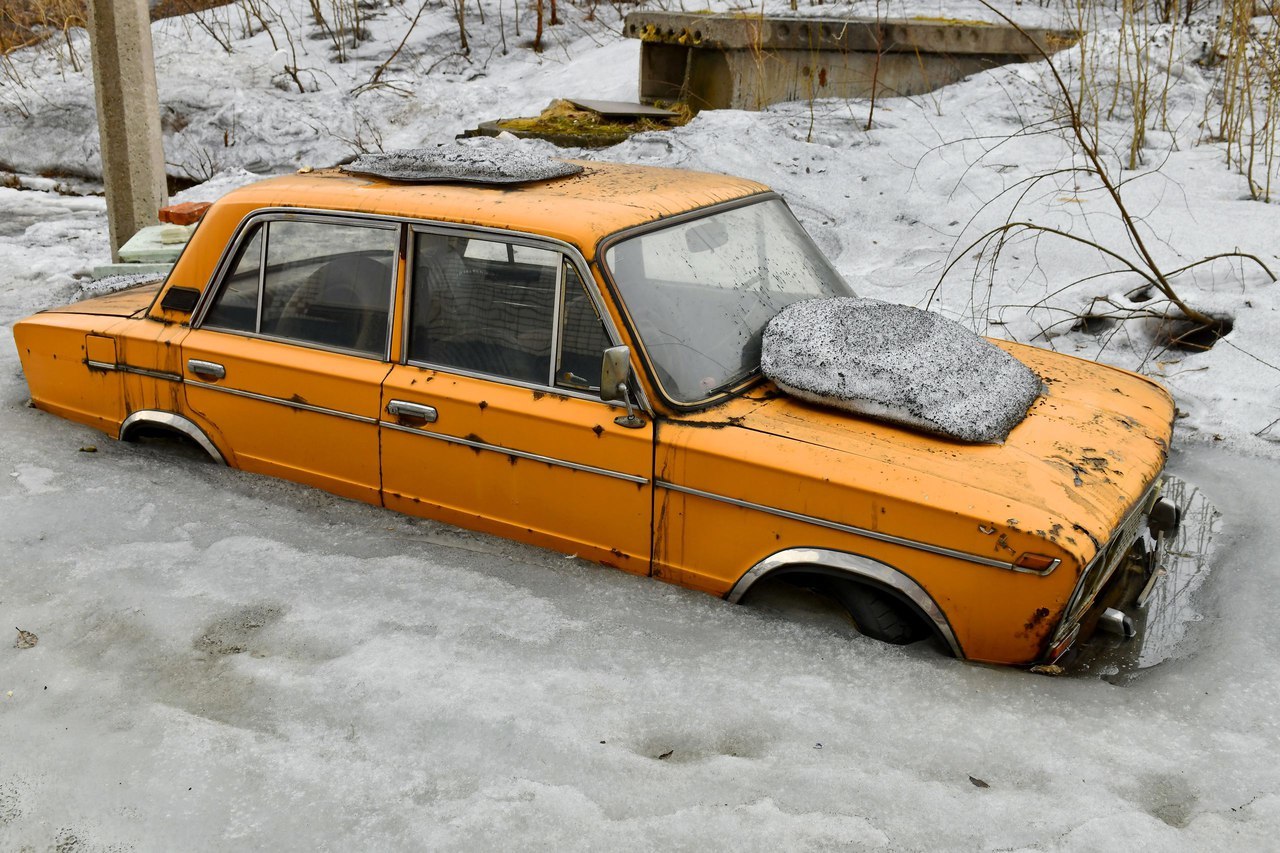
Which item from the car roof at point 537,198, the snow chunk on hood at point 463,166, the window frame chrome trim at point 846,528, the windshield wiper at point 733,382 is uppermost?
the snow chunk on hood at point 463,166

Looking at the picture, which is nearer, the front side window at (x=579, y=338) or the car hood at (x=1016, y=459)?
the car hood at (x=1016, y=459)

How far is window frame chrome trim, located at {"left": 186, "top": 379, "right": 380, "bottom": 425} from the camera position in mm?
3859

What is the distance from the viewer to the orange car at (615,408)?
304 centimetres

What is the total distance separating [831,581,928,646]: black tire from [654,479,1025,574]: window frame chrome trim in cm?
25

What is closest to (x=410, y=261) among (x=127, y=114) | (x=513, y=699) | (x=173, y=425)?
(x=173, y=425)

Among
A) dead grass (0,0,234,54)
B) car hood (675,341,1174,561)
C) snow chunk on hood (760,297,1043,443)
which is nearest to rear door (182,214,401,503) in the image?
car hood (675,341,1174,561)

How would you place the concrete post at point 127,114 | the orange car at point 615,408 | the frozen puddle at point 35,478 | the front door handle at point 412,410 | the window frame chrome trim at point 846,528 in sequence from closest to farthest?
1. the window frame chrome trim at point 846,528
2. the orange car at point 615,408
3. the front door handle at point 412,410
4. the frozen puddle at point 35,478
5. the concrete post at point 127,114

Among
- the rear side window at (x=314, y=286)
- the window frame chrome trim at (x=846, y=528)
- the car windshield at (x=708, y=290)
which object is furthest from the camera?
the rear side window at (x=314, y=286)

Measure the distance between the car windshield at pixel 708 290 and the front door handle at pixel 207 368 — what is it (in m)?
1.74

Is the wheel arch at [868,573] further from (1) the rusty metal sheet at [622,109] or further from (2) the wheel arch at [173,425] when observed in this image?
(1) the rusty metal sheet at [622,109]

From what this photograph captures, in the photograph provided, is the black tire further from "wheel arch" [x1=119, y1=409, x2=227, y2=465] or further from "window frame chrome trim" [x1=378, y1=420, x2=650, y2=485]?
"wheel arch" [x1=119, y1=409, x2=227, y2=465]

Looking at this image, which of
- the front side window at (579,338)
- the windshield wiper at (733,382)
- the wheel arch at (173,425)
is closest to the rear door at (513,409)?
the front side window at (579,338)

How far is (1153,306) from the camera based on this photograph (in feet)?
19.3

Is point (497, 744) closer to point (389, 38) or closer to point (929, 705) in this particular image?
point (929, 705)
